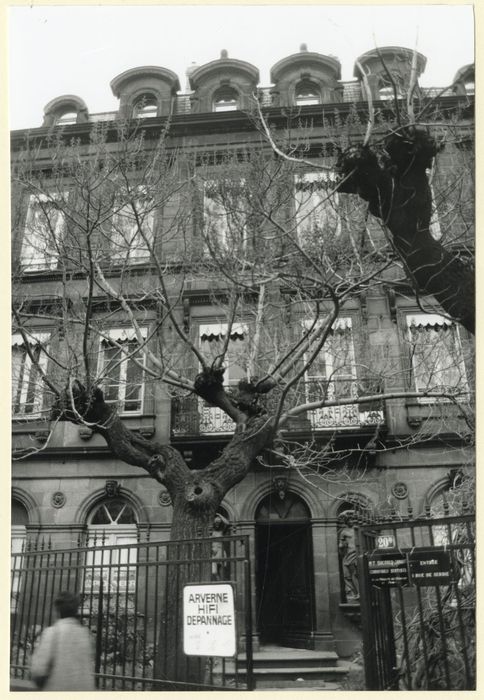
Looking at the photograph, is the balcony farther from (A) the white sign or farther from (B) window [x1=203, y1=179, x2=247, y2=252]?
(A) the white sign

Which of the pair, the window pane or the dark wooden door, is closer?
the window pane

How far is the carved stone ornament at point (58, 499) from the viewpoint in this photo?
14.2 m

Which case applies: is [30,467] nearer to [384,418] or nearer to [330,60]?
[384,418]

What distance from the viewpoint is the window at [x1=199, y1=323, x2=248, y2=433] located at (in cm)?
1406

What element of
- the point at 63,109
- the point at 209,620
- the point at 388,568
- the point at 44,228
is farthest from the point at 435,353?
the point at 63,109

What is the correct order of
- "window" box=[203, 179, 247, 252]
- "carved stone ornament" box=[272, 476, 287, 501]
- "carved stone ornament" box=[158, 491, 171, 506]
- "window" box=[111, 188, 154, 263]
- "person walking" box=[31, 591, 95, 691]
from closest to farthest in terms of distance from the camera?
1. "person walking" box=[31, 591, 95, 691]
2. "window" box=[111, 188, 154, 263]
3. "window" box=[203, 179, 247, 252]
4. "carved stone ornament" box=[272, 476, 287, 501]
5. "carved stone ornament" box=[158, 491, 171, 506]

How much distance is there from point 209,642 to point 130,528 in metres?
8.67

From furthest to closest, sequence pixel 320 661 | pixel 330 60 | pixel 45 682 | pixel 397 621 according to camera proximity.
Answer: pixel 330 60
pixel 320 661
pixel 397 621
pixel 45 682

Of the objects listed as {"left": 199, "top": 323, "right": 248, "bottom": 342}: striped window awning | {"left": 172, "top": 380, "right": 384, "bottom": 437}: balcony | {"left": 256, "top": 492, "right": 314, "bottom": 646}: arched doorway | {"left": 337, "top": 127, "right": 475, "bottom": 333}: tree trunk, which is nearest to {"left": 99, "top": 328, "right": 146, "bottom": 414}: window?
{"left": 172, "top": 380, "right": 384, "bottom": 437}: balcony

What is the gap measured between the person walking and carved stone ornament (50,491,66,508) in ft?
29.9

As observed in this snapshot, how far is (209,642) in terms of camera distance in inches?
232

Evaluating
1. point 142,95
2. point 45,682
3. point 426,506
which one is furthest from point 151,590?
point 142,95

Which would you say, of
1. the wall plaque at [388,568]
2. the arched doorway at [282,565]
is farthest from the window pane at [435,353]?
the wall plaque at [388,568]

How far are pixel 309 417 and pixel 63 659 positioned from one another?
9222 millimetres
